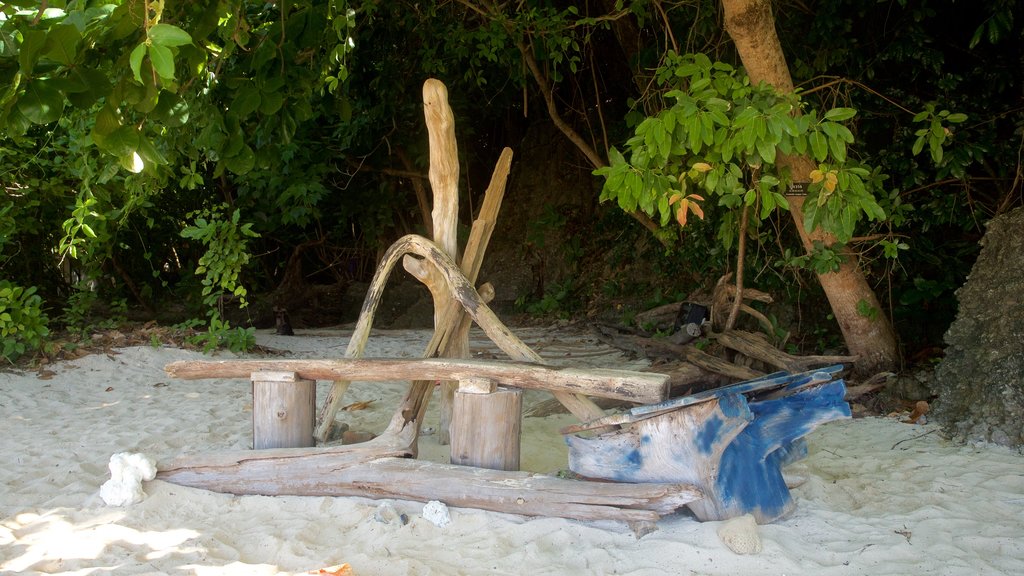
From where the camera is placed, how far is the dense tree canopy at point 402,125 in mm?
2947

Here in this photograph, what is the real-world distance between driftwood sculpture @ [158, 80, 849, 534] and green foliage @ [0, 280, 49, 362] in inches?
121

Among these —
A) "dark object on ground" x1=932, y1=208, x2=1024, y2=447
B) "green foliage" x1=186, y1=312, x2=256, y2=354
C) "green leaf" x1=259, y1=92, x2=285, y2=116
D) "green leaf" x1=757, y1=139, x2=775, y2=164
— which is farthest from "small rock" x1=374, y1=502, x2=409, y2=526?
"green foliage" x1=186, y1=312, x2=256, y2=354

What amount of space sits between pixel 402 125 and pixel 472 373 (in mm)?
7367

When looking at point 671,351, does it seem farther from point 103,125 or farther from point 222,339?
point 103,125

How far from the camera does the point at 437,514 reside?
3.15 metres

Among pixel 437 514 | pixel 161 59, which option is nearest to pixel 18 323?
pixel 437 514

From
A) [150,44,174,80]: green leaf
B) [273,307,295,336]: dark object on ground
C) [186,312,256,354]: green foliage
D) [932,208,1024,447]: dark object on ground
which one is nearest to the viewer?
[150,44,174,80]: green leaf

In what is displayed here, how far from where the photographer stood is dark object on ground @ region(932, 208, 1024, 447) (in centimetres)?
418

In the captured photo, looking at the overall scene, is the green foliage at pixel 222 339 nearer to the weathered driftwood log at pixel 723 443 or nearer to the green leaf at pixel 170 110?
the green leaf at pixel 170 110

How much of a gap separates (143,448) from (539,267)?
806 cm

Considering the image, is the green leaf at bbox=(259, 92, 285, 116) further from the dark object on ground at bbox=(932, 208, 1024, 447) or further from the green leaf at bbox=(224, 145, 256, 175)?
the dark object on ground at bbox=(932, 208, 1024, 447)

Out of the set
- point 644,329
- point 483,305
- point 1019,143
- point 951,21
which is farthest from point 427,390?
point 951,21

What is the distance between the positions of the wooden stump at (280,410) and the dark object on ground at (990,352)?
3724 mm

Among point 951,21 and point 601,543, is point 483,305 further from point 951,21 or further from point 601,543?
point 951,21
